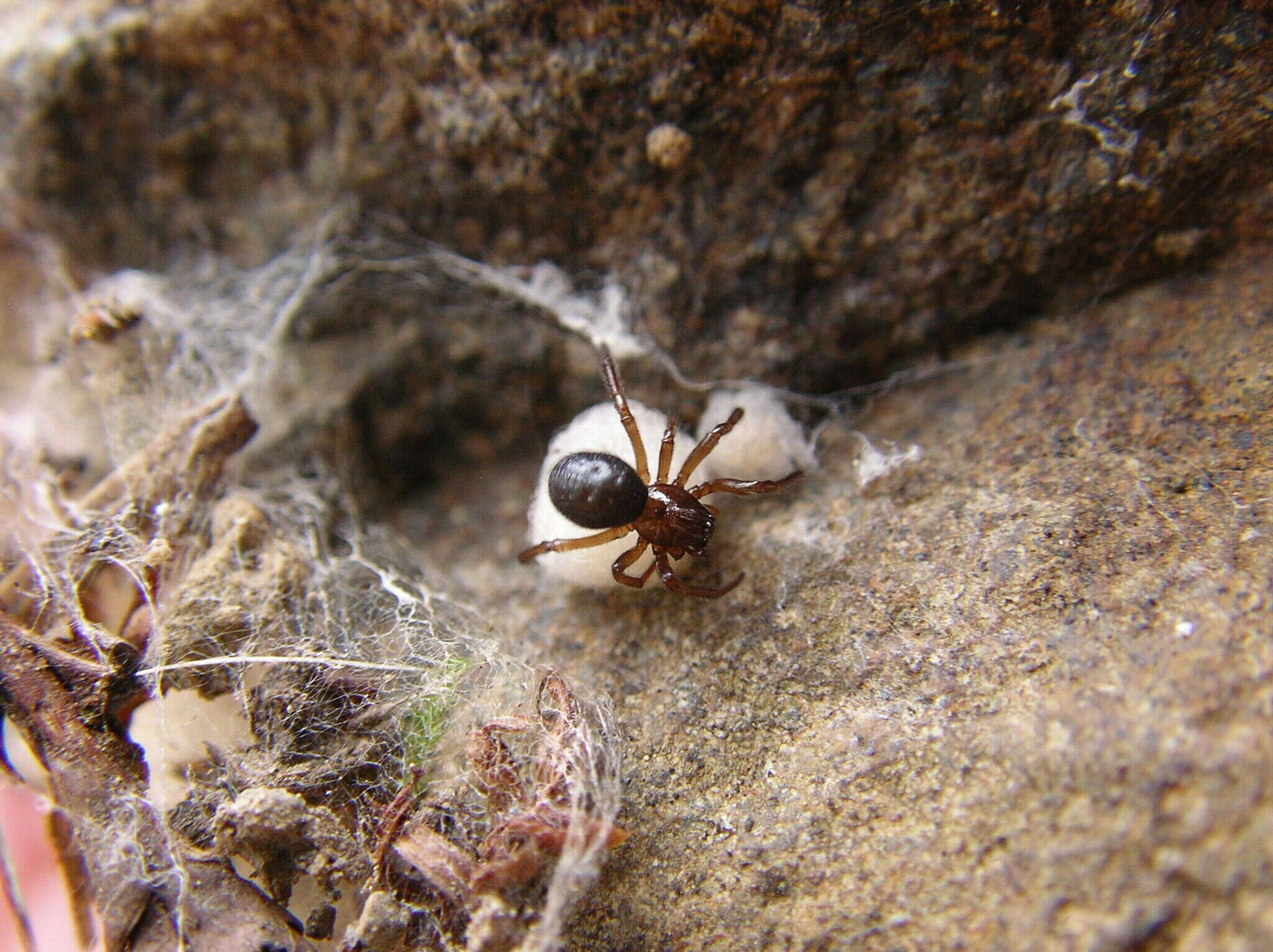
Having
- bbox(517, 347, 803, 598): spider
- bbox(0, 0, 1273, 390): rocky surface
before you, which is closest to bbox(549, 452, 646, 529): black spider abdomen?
bbox(517, 347, 803, 598): spider

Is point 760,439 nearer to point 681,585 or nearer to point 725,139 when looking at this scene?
point 681,585

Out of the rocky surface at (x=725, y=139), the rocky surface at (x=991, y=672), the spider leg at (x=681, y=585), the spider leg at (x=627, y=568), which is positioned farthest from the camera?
the spider leg at (x=627, y=568)

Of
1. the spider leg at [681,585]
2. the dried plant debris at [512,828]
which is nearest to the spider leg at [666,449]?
the spider leg at [681,585]

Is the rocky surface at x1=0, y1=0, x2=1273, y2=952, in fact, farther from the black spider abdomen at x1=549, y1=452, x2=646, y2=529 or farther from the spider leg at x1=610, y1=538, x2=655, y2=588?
the black spider abdomen at x1=549, y1=452, x2=646, y2=529

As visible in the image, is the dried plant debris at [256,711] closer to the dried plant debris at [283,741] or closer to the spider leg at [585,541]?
the dried plant debris at [283,741]

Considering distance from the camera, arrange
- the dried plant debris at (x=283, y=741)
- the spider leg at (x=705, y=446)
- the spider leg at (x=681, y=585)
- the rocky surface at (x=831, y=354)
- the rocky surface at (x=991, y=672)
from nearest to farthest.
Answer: the rocky surface at (x=991, y=672), the rocky surface at (x=831, y=354), the dried plant debris at (x=283, y=741), the spider leg at (x=681, y=585), the spider leg at (x=705, y=446)

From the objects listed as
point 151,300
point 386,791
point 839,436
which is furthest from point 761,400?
point 151,300

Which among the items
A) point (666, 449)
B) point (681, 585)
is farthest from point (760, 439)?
point (681, 585)
